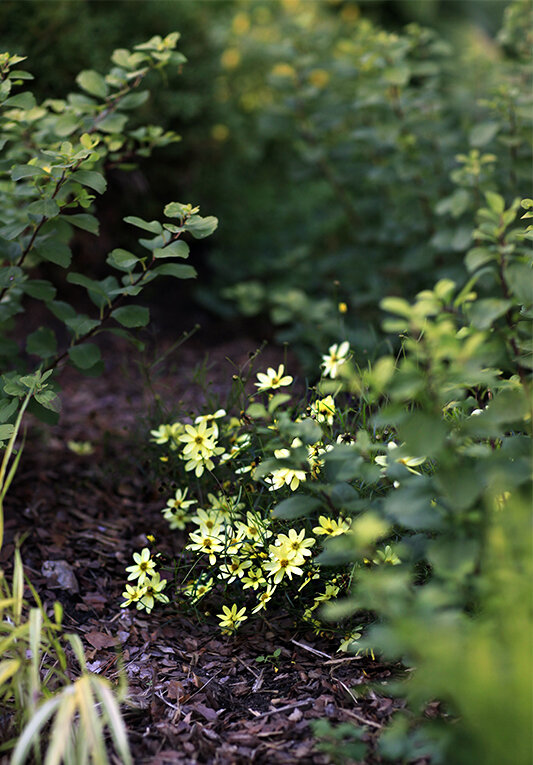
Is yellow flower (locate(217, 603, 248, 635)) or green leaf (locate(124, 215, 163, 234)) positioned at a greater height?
green leaf (locate(124, 215, 163, 234))

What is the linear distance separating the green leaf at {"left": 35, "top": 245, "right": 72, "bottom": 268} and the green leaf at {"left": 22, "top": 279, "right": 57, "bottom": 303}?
0.54ft

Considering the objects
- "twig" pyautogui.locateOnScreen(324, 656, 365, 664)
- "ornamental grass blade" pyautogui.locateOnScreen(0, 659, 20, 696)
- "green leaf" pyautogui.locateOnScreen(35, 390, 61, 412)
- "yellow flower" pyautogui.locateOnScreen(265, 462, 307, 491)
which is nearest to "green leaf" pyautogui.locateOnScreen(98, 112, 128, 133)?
"green leaf" pyautogui.locateOnScreen(35, 390, 61, 412)

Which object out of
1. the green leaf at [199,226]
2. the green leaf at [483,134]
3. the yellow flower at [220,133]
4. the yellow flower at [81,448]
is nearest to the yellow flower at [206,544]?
the green leaf at [199,226]

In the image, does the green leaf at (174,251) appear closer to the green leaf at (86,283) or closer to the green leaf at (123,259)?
the green leaf at (123,259)

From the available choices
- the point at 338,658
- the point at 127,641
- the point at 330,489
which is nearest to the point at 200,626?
the point at 127,641

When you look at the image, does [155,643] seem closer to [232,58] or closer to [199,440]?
[199,440]

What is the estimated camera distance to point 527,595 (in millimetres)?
1115

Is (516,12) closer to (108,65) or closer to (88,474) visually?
(108,65)

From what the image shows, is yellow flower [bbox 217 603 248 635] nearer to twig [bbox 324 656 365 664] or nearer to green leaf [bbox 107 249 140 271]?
twig [bbox 324 656 365 664]

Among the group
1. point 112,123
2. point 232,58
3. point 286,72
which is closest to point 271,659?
point 112,123

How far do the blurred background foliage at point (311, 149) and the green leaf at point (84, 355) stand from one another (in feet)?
3.44

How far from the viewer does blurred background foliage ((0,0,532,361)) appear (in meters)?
2.90

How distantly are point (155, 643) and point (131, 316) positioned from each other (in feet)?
3.00

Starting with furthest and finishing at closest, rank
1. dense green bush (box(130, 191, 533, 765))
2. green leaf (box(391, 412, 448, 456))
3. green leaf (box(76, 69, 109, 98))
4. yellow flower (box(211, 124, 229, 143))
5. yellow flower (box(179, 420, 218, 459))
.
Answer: yellow flower (box(211, 124, 229, 143)) < green leaf (box(76, 69, 109, 98)) < yellow flower (box(179, 420, 218, 459)) < green leaf (box(391, 412, 448, 456)) < dense green bush (box(130, 191, 533, 765))
